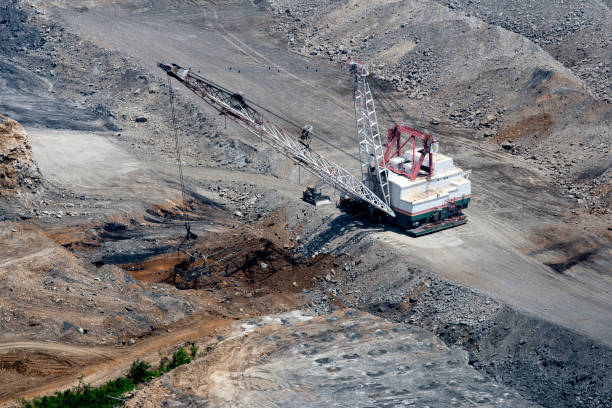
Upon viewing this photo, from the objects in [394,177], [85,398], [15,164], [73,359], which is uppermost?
[394,177]

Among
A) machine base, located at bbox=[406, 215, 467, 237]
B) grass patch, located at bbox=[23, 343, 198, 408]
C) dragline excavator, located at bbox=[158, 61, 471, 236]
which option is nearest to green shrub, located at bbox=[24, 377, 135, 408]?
grass patch, located at bbox=[23, 343, 198, 408]

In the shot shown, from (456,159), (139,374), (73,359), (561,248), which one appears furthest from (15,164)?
(561,248)

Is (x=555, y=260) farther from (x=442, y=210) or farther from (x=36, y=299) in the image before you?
(x=36, y=299)

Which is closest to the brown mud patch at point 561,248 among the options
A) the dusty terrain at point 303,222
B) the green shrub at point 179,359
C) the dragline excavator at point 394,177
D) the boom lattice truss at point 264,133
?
the dusty terrain at point 303,222

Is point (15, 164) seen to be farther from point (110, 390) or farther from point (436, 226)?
A: point (436, 226)

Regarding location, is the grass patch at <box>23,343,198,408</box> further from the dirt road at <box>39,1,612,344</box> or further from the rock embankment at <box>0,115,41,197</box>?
the rock embankment at <box>0,115,41,197</box>

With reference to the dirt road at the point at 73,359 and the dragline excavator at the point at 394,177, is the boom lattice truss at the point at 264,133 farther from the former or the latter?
the dirt road at the point at 73,359
